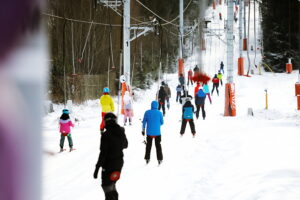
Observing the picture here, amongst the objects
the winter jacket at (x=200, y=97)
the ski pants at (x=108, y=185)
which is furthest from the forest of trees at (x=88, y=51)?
the ski pants at (x=108, y=185)

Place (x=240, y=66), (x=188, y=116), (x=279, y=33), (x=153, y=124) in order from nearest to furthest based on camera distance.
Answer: (x=153, y=124)
(x=188, y=116)
(x=240, y=66)
(x=279, y=33)

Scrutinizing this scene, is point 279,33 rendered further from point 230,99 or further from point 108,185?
point 108,185

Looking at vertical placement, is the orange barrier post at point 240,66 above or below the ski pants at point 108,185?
above

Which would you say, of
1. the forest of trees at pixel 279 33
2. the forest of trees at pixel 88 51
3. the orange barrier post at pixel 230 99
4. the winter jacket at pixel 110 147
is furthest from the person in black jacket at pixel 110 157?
the forest of trees at pixel 279 33

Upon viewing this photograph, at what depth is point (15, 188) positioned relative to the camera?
83cm

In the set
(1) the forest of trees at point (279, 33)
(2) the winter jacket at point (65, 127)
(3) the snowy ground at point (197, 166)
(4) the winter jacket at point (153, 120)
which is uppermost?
(1) the forest of trees at point (279, 33)

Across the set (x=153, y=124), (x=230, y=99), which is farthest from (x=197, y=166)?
(x=230, y=99)

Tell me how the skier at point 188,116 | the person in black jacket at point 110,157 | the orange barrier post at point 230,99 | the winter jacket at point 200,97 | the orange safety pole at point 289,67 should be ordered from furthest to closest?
the orange safety pole at point 289,67 < the orange barrier post at point 230,99 < the winter jacket at point 200,97 < the skier at point 188,116 < the person in black jacket at point 110,157

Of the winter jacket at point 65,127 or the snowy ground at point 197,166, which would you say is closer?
the snowy ground at point 197,166

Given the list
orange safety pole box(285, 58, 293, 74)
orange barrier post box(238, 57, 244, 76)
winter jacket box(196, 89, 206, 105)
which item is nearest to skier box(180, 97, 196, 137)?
winter jacket box(196, 89, 206, 105)

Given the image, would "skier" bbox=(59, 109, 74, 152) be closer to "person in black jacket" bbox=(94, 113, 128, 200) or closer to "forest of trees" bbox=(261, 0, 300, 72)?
"person in black jacket" bbox=(94, 113, 128, 200)

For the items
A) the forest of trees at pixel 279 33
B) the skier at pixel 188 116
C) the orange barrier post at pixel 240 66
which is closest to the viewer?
the skier at pixel 188 116

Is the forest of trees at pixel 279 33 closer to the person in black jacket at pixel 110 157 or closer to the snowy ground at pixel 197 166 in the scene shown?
the snowy ground at pixel 197 166

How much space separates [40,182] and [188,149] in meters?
10.6
